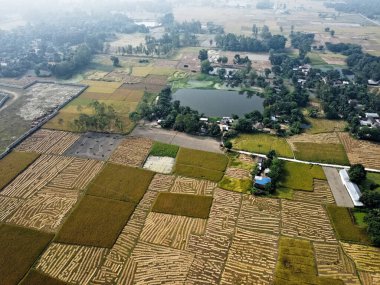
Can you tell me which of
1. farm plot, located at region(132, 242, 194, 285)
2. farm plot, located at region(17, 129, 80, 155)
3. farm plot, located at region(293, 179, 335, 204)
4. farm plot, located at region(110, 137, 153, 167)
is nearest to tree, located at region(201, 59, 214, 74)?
farm plot, located at region(110, 137, 153, 167)

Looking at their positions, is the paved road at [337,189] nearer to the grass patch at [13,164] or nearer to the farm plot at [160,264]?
the farm plot at [160,264]

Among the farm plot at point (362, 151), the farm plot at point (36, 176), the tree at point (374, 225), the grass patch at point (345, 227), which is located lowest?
the farm plot at point (36, 176)

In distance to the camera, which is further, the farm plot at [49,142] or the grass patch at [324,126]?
the grass patch at [324,126]

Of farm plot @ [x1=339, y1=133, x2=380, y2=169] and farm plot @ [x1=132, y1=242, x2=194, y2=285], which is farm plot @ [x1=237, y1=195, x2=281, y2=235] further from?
farm plot @ [x1=339, y1=133, x2=380, y2=169]

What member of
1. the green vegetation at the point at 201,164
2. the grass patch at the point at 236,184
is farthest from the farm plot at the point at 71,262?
the grass patch at the point at 236,184

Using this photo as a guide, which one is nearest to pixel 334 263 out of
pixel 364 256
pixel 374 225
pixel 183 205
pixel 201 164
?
pixel 364 256

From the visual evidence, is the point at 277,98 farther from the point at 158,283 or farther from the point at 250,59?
the point at 158,283
